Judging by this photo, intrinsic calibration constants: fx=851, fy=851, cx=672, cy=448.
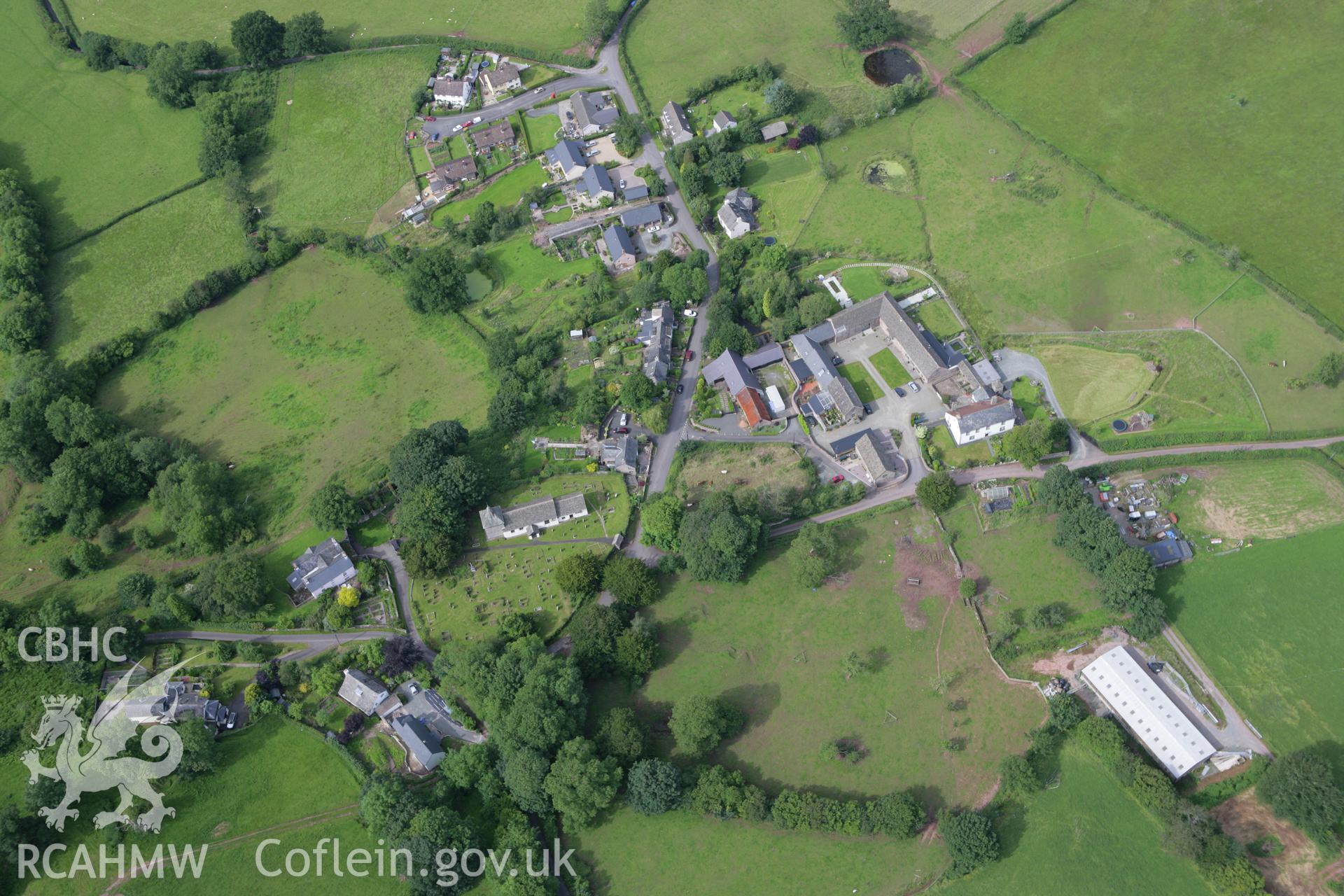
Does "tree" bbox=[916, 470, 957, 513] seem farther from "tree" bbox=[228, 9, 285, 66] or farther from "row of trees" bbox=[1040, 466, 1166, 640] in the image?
"tree" bbox=[228, 9, 285, 66]

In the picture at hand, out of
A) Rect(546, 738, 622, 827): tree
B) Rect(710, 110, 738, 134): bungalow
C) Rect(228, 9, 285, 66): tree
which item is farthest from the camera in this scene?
Rect(228, 9, 285, 66): tree

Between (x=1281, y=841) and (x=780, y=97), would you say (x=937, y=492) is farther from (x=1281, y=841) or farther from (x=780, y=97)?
(x=780, y=97)

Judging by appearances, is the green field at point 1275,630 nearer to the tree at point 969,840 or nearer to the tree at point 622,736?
the tree at point 969,840

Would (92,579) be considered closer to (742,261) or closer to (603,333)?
(603,333)

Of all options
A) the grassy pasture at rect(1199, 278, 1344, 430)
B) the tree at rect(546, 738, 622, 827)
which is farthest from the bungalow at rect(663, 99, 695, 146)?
the tree at rect(546, 738, 622, 827)

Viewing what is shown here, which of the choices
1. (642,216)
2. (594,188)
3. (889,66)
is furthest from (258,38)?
(889,66)

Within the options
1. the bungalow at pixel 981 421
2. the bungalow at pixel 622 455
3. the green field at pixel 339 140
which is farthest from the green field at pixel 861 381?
the green field at pixel 339 140
